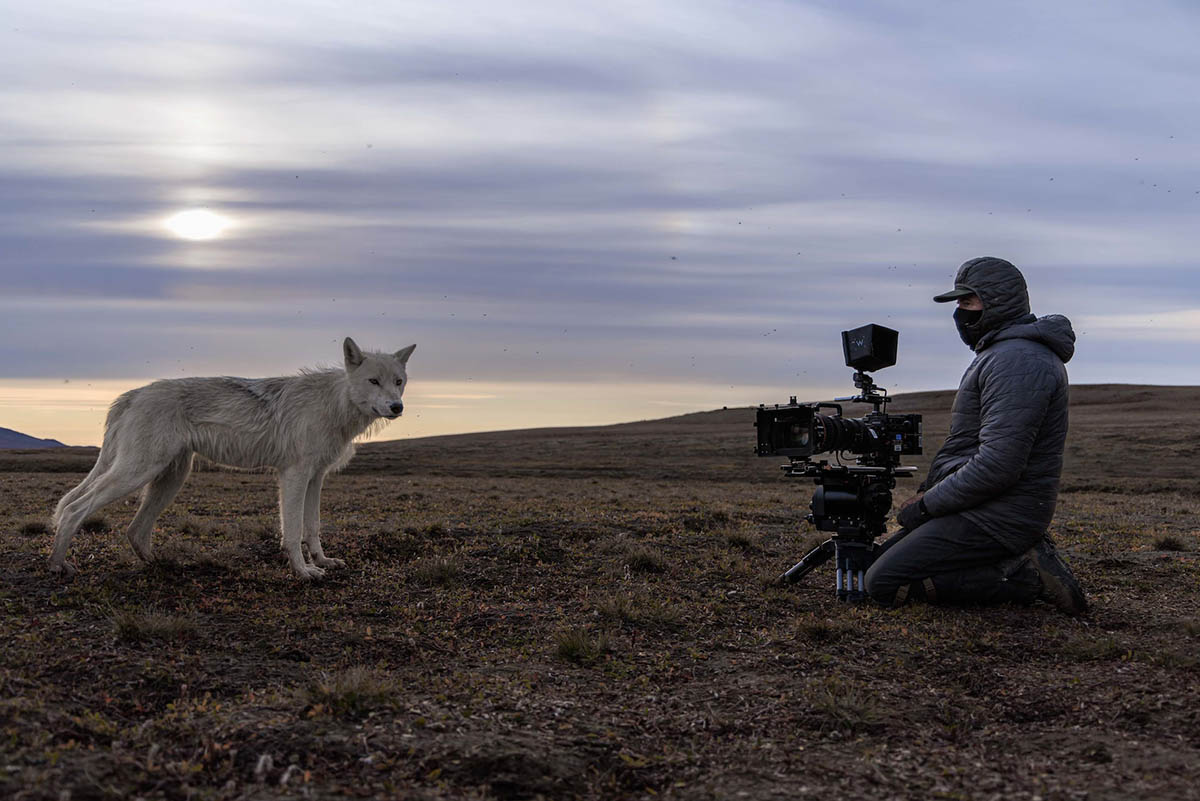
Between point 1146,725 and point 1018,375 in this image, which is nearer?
point 1146,725

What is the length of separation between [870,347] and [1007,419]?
4.36 ft

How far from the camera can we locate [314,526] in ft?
31.4

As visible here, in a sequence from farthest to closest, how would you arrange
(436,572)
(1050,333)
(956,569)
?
(436,572)
(956,569)
(1050,333)

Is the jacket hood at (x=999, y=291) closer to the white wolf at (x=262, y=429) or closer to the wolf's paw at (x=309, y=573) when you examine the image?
the white wolf at (x=262, y=429)

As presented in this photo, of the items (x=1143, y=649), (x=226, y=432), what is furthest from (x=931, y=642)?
(x=226, y=432)

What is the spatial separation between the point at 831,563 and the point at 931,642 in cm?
379

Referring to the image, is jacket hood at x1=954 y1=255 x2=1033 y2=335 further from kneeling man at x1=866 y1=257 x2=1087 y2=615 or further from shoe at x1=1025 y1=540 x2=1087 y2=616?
shoe at x1=1025 y1=540 x2=1087 y2=616

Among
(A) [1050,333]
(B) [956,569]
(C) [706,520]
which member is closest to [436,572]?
(B) [956,569]

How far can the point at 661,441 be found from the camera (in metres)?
58.6

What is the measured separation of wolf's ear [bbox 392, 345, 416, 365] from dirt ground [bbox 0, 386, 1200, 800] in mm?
A: 2167

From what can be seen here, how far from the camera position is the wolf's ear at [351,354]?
9406mm

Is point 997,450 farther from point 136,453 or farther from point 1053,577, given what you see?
point 136,453

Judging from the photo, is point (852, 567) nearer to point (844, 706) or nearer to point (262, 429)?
point (844, 706)

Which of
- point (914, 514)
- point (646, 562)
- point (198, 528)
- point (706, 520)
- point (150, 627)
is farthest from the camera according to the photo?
point (706, 520)
